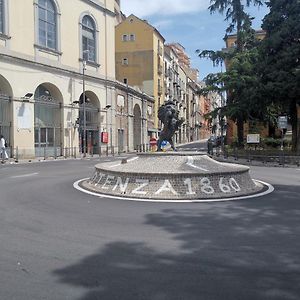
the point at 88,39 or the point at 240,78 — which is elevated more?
the point at 88,39

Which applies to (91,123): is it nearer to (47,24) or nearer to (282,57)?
(47,24)

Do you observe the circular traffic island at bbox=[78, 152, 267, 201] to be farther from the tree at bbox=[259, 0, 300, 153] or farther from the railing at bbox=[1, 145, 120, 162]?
the railing at bbox=[1, 145, 120, 162]

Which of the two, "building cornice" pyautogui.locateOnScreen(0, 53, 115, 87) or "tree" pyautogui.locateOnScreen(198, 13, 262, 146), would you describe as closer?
"tree" pyautogui.locateOnScreen(198, 13, 262, 146)

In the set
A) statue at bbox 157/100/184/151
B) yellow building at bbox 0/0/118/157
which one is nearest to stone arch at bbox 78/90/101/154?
yellow building at bbox 0/0/118/157

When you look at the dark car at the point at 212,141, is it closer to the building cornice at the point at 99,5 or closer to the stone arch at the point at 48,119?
the stone arch at the point at 48,119

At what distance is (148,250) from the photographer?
6.24 m

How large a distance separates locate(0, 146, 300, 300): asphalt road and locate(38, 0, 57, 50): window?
2939 cm

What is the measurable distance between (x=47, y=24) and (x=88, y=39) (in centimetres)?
703

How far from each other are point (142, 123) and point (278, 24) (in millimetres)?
32505

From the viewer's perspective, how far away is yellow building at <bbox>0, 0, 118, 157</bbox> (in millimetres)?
32938

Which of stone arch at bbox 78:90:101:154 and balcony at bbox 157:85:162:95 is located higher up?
balcony at bbox 157:85:162:95

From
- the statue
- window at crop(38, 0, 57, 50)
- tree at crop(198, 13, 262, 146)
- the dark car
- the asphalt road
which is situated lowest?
the asphalt road

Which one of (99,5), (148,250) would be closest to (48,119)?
(99,5)

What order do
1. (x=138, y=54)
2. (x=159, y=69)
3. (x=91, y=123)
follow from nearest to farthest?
1. (x=91, y=123)
2. (x=138, y=54)
3. (x=159, y=69)
